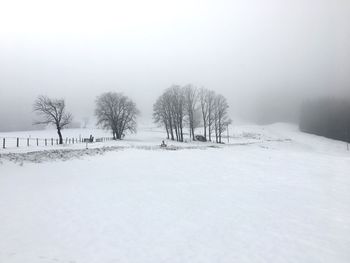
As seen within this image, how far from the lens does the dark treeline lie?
11375cm

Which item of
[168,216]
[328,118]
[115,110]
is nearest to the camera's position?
[168,216]

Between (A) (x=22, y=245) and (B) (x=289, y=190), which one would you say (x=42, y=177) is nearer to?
(A) (x=22, y=245)

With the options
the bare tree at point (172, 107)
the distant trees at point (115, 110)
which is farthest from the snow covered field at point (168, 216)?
the distant trees at point (115, 110)

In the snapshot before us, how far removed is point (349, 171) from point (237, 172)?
1129 centimetres

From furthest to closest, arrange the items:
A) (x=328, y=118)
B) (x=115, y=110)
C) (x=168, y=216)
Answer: (x=328, y=118), (x=115, y=110), (x=168, y=216)

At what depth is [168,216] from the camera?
11.7 metres

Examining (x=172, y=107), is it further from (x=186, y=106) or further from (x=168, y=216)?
(x=168, y=216)

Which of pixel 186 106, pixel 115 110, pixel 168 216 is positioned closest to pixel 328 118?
pixel 186 106

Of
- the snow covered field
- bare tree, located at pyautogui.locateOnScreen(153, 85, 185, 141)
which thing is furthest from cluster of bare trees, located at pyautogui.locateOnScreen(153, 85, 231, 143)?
the snow covered field

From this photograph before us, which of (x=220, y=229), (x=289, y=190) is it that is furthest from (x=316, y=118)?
(x=220, y=229)

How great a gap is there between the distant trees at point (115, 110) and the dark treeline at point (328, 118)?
8588 cm

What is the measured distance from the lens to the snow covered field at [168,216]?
329 inches

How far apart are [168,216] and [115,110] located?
65237 millimetres

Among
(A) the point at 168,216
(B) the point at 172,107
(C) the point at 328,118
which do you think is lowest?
(A) the point at 168,216
